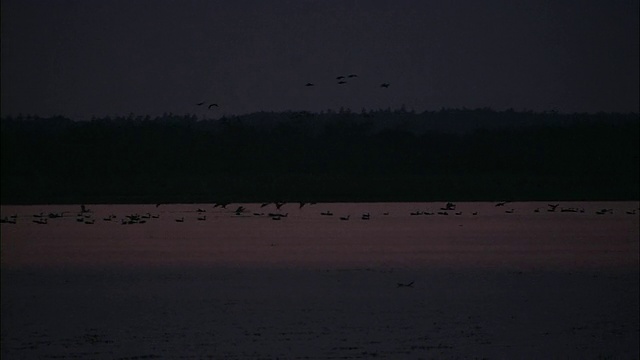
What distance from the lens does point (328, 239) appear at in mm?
30078

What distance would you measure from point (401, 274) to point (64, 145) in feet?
126

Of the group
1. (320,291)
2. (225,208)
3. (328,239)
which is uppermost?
(225,208)

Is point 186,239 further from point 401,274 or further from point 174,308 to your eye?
point 174,308

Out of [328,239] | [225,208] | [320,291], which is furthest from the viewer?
[225,208]

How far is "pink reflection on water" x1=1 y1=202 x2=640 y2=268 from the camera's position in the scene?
24266 millimetres

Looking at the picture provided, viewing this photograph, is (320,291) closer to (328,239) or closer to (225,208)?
(328,239)

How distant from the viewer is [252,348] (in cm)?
1317

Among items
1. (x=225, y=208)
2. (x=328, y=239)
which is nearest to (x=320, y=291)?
(x=328, y=239)

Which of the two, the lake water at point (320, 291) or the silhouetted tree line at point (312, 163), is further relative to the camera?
the silhouetted tree line at point (312, 163)

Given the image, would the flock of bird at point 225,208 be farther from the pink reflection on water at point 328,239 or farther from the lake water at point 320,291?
the lake water at point 320,291

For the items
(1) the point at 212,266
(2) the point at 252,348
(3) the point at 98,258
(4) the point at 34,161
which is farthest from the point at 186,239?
(4) the point at 34,161

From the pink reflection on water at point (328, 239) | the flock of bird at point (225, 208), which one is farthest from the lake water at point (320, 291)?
the flock of bird at point (225, 208)

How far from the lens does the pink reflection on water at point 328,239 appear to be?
2427cm

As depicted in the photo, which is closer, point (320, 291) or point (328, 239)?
point (320, 291)
